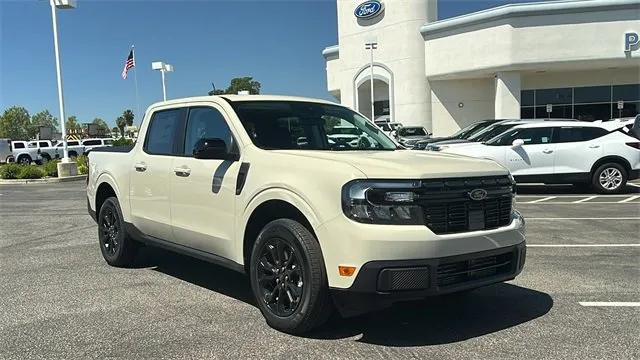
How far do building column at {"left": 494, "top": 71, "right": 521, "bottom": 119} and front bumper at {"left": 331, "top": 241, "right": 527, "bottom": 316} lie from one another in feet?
106

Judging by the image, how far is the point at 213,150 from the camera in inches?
183

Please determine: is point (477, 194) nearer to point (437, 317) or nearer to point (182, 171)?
point (437, 317)

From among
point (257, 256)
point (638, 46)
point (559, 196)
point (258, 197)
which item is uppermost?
point (638, 46)

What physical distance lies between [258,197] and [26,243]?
5606mm

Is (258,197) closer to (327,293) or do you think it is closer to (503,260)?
(327,293)

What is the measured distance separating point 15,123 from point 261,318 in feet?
487

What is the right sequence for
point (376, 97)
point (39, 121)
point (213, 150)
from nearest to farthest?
point (213, 150) → point (376, 97) → point (39, 121)

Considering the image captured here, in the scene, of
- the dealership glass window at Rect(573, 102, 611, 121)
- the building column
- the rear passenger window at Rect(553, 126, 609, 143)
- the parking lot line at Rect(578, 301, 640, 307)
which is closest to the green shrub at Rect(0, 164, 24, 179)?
the rear passenger window at Rect(553, 126, 609, 143)

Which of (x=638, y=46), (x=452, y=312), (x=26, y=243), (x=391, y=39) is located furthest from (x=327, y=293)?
(x=391, y=39)

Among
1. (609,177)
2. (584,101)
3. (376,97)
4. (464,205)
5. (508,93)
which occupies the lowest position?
(609,177)

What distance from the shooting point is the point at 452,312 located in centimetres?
478

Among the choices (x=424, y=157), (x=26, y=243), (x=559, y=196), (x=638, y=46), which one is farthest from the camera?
(x=638, y=46)

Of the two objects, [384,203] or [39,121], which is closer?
[384,203]

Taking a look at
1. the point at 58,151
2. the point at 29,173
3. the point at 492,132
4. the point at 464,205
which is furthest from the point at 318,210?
the point at 58,151
